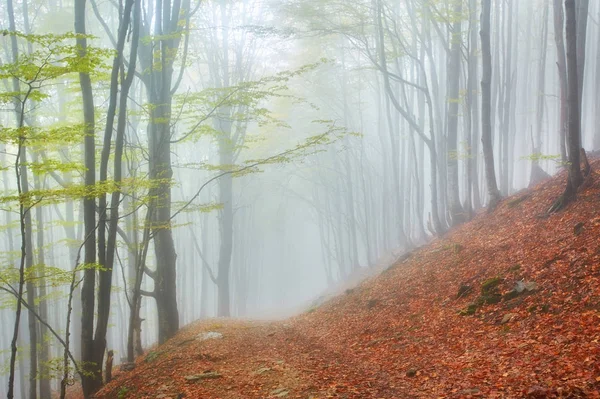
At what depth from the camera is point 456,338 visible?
22.4 ft

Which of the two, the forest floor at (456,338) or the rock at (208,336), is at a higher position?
the forest floor at (456,338)

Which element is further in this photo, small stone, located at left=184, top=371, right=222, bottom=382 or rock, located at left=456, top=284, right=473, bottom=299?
rock, located at left=456, top=284, right=473, bottom=299

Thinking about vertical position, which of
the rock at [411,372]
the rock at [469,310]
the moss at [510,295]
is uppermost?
the moss at [510,295]

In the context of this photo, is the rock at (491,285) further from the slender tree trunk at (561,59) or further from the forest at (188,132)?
the slender tree trunk at (561,59)

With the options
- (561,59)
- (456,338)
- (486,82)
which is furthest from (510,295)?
(561,59)

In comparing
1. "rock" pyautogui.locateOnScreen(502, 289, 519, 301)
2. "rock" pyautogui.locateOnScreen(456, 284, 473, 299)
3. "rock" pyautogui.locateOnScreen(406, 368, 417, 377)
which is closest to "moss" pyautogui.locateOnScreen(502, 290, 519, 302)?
"rock" pyautogui.locateOnScreen(502, 289, 519, 301)

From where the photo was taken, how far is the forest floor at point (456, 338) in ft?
16.7

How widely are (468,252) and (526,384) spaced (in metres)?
6.43

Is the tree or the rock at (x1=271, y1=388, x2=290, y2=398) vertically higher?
the tree

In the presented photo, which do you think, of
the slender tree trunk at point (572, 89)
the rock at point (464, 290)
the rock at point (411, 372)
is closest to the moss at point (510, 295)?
the rock at point (464, 290)

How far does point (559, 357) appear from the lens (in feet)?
15.9

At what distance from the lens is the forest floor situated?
508cm

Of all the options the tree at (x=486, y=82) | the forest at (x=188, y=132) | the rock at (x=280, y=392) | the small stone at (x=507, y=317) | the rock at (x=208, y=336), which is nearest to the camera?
the rock at (x=280, y=392)

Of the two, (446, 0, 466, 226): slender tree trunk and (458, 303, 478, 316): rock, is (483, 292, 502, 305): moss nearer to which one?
(458, 303, 478, 316): rock
